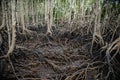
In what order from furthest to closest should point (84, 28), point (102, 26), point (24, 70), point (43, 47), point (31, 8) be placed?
point (31, 8) → point (84, 28) → point (43, 47) → point (102, 26) → point (24, 70)

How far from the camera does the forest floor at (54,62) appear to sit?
380cm

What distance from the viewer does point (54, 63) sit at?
462 cm

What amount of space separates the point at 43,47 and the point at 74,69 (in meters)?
2.37

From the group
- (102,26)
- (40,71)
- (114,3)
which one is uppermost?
(114,3)

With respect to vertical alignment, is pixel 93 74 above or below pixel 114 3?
below

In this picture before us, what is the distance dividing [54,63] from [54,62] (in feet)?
0.15

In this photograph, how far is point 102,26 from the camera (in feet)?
18.7

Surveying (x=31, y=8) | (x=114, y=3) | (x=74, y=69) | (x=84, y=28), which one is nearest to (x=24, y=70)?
(x=74, y=69)

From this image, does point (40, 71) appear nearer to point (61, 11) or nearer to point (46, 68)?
point (46, 68)

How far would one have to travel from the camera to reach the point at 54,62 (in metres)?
4.66

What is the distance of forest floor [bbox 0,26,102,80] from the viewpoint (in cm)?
380

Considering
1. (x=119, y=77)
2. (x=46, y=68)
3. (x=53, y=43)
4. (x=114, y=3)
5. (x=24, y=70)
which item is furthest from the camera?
(x=53, y=43)

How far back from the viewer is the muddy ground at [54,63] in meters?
3.77

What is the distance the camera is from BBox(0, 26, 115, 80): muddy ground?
3.77 meters
